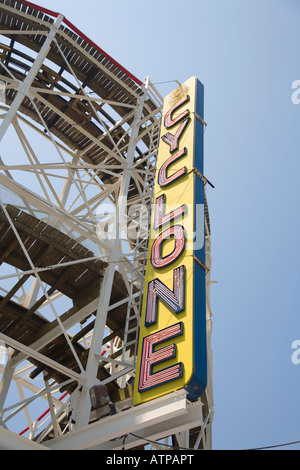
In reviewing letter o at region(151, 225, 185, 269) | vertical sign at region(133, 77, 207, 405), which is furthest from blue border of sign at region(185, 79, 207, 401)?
letter o at region(151, 225, 185, 269)

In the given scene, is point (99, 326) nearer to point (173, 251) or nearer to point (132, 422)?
point (173, 251)

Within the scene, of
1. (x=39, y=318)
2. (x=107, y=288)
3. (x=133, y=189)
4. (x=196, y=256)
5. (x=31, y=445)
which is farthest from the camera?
(x=133, y=189)

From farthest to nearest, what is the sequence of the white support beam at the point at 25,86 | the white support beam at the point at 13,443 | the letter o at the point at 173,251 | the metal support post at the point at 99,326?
the white support beam at the point at 25,86 → the letter o at the point at 173,251 → the metal support post at the point at 99,326 → the white support beam at the point at 13,443

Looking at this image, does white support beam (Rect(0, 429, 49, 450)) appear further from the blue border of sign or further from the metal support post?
the blue border of sign

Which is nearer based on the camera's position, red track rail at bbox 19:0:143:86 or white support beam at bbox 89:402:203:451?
white support beam at bbox 89:402:203:451

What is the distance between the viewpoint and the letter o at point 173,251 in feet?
29.4

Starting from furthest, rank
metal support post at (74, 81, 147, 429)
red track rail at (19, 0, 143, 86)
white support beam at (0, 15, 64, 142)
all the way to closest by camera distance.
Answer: red track rail at (19, 0, 143, 86) → white support beam at (0, 15, 64, 142) → metal support post at (74, 81, 147, 429)

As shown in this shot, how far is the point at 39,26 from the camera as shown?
1450 cm

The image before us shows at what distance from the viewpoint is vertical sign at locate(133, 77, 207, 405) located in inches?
284

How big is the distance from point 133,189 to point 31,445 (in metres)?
11.9

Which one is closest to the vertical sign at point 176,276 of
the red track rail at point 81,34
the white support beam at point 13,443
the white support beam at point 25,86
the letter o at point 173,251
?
the letter o at point 173,251

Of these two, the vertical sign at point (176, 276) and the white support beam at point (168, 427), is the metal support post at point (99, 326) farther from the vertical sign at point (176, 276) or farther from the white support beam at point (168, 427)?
the vertical sign at point (176, 276)
